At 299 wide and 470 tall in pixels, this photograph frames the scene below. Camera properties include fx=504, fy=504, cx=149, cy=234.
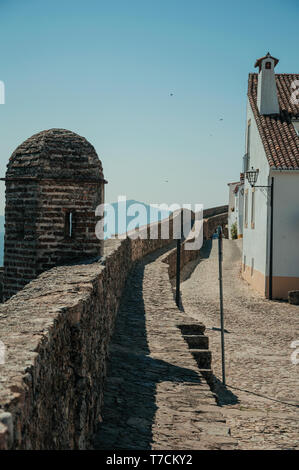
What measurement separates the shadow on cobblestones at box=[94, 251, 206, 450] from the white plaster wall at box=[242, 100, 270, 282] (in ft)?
32.9

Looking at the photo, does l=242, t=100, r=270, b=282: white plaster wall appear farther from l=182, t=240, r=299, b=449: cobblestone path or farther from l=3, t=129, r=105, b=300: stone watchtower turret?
l=3, t=129, r=105, b=300: stone watchtower turret

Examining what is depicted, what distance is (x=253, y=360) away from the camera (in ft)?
33.8

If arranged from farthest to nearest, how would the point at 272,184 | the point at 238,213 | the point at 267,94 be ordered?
the point at 238,213 < the point at 267,94 < the point at 272,184

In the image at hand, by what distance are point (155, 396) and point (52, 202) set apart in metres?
2.80

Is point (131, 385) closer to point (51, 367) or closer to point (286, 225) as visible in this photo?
point (51, 367)

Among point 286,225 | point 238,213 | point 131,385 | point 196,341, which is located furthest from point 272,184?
point 238,213

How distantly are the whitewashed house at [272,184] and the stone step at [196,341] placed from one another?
9558 mm

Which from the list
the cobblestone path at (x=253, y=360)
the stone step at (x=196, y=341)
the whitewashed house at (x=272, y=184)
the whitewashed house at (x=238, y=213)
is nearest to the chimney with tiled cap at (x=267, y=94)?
the whitewashed house at (x=272, y=184)

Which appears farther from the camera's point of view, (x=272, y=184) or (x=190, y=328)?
(x=272, y=184)

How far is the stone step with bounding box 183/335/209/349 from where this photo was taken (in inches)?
330

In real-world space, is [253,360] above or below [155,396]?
below

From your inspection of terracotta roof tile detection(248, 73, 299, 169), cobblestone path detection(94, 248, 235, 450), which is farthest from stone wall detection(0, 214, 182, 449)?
terracotta roof tile detection(248, 73, 299, 169)

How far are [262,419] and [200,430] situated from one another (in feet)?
9.29

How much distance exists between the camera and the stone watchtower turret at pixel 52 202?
659 cm
